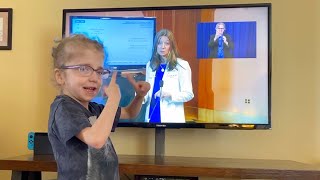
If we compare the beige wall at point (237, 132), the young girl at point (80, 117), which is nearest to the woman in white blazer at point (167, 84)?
the beige wall at point (237, 132)

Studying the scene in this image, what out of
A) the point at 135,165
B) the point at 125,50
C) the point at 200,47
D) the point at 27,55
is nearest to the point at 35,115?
the point at 27,55

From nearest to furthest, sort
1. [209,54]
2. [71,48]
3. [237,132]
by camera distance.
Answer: [71,48] → [209,54] → [237,132]

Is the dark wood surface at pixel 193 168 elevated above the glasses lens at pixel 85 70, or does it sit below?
below

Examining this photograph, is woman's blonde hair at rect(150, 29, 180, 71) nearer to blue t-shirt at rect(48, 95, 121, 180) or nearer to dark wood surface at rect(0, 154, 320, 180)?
dark wood surface at rect(0, 154, 320, 180)

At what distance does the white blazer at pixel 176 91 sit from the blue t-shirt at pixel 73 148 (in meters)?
0.98

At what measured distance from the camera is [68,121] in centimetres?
122

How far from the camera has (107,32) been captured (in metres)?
2.35

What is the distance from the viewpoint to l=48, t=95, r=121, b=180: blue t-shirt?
1224mm

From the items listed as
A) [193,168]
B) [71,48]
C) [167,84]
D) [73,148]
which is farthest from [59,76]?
[167,84]

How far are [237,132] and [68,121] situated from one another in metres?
1.39

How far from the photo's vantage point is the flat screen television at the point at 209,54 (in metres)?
2.20

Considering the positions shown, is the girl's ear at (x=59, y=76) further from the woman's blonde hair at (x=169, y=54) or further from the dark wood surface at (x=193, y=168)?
the woman's blonde hair at (x=169, y=54)

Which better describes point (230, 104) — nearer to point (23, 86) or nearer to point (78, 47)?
point (78, 47)

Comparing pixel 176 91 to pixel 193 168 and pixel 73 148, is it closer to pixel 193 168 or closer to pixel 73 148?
pixel 193 168
